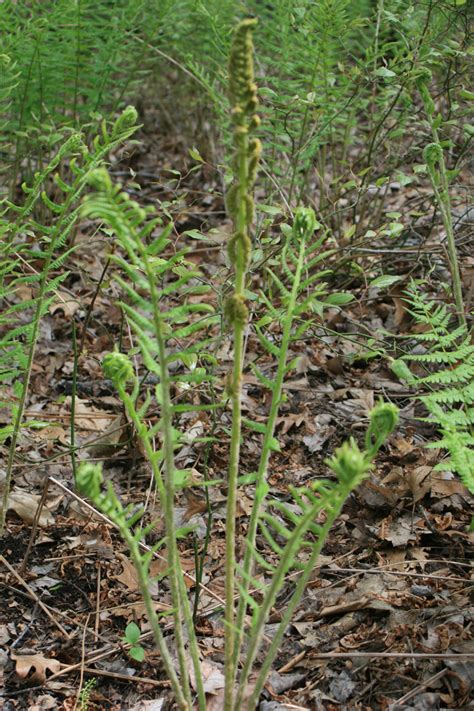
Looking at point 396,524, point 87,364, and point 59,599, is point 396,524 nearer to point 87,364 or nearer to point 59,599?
point 59,599

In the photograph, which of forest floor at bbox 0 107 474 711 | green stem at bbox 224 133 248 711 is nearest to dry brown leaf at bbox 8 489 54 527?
forest floor at bbox 0 107 474 711

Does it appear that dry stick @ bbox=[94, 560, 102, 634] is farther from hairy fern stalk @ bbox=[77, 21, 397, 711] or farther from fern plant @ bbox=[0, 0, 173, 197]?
fern plant @ bbox=[0, 0, 173, 197]

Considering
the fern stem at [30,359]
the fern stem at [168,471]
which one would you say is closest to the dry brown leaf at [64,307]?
the fern stem at [30,359]

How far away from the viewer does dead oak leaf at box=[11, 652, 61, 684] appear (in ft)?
6.65

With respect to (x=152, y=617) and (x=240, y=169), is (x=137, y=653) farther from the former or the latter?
(x=240, y=169)

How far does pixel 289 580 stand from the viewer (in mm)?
2340

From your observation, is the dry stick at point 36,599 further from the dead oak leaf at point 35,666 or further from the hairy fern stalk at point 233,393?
the hairy fern stalk at point 233,393

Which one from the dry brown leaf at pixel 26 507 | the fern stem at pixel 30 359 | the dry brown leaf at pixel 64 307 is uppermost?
the fern stem at pixel 30 359

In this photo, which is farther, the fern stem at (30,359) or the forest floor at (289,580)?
the fern stem at (30,359)

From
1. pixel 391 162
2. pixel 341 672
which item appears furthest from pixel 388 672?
pixel 391 162

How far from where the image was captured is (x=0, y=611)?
225 cm

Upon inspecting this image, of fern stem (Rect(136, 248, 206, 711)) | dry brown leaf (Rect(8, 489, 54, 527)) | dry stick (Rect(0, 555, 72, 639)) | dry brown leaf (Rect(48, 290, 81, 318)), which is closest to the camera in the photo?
fern stem (Rect(136, 248, 206, 711))

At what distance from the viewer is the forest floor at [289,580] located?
1974 millimetres

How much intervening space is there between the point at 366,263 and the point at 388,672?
7.51ft
